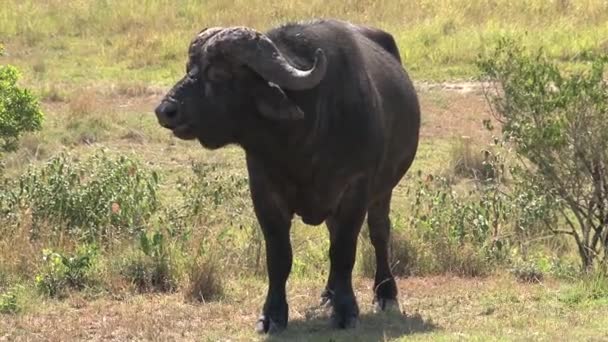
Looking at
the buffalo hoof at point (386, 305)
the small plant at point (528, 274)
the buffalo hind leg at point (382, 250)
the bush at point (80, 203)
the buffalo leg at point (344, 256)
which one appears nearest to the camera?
the buffalo leg at point (344, 256)

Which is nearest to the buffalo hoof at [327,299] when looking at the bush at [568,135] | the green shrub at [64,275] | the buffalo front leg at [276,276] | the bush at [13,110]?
the buffalo front leg at [276,276]

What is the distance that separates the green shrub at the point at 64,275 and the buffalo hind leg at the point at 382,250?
1.88 m

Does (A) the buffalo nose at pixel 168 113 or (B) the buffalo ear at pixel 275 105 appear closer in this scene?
(A) the buffalo nose at pixel 168 113

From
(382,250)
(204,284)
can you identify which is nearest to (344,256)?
(382,250)

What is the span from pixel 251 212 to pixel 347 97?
3059 mm

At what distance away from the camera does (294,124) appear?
6.84 meters

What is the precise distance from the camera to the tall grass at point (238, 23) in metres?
19.4

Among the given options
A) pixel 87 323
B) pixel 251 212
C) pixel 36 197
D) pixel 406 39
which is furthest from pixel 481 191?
pixel 406 39

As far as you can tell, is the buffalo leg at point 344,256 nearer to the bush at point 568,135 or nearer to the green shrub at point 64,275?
the green shrub at point 64,275

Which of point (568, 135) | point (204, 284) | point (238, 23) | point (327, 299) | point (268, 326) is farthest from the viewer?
point (238, 23)

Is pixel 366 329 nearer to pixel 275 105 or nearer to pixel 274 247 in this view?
pixel 274 247

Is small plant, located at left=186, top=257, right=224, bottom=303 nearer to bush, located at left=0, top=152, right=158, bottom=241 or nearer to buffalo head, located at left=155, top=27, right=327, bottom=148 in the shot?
bush, located at left=0, top=152, right=158, bottom=241

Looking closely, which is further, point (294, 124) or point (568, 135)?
point (568, 135)

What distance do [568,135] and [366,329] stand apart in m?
2.49
